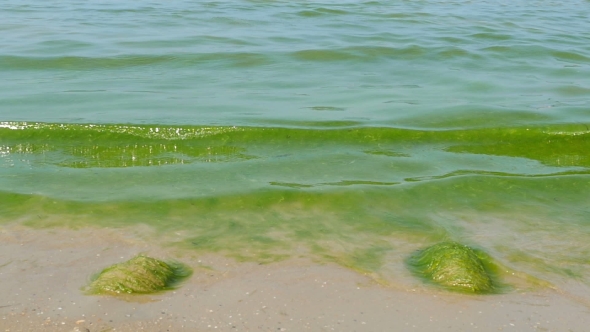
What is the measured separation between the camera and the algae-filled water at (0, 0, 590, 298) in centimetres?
512

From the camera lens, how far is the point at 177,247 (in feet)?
15.7

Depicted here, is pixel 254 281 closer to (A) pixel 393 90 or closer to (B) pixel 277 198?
(B) pixel 277 198

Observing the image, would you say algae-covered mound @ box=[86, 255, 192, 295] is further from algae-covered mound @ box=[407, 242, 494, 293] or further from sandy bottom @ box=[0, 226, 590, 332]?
algae-covered mound @ box=[407, 242, 494, 293]

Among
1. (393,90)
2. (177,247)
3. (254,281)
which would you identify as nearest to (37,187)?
(177,247)

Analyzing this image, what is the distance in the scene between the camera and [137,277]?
4113 millimetres

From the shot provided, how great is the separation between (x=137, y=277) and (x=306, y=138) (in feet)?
10.9

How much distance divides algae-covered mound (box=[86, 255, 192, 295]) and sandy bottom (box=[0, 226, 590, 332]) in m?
0.07

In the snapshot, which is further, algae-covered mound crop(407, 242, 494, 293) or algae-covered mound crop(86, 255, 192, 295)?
algae-covered mound crop(407, 242, 494, 293)

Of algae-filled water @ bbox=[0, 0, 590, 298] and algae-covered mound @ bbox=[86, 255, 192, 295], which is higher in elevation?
algae-filled water @ bbox=[0, 0, 590, 298]

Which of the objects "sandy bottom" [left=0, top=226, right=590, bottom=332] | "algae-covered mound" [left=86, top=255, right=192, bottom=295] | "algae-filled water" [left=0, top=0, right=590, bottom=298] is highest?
"algae-filled water" [left=0, top=0, right=590, bottom=298]

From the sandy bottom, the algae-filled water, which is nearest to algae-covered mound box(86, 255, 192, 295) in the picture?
the sandy bottom

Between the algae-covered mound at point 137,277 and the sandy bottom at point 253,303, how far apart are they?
74mm

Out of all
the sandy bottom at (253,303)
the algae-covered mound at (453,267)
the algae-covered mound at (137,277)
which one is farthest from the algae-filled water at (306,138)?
the algae-covered mound at (137,277)

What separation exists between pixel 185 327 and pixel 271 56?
710 cm
